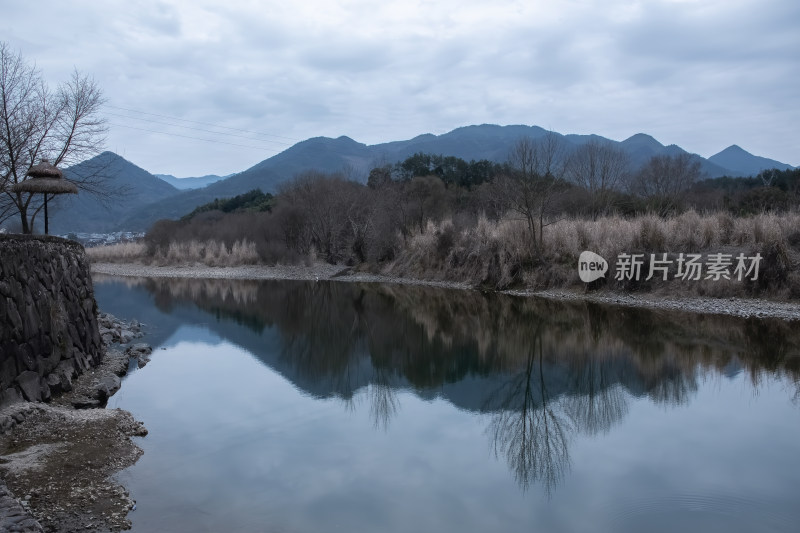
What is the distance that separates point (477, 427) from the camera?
7.64 meters

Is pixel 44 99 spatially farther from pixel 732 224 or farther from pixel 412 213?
Result: pixel 412 213

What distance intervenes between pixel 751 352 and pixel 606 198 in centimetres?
2179

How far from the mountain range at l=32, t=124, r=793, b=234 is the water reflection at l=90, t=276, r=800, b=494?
60.7m

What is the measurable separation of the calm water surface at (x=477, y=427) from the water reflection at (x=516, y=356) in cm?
5

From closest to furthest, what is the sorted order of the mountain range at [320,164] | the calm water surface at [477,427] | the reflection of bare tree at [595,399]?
the calm water surface at [477,427]
the reflection of bare tree at [595,399]
the mountain range at [320,164]

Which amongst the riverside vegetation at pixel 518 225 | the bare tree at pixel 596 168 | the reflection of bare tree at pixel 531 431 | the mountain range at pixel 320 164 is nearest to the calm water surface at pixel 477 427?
the reflection of bare tree at pixel 531 431

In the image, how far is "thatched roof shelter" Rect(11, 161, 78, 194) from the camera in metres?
9.83

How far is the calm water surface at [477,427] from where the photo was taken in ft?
17.2

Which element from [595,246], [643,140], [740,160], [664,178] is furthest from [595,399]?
[740,160]

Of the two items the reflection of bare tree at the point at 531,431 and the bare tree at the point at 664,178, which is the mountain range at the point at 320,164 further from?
the reflection of bare tree at the point at 531,431

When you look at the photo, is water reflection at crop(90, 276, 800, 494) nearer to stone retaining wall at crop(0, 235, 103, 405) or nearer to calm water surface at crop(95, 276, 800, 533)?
calm water surface at crop(95, 276, 800, 533)

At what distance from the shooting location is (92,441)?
6.34 m

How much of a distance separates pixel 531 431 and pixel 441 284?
17.3 meters

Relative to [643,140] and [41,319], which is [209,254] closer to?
[41,319]
